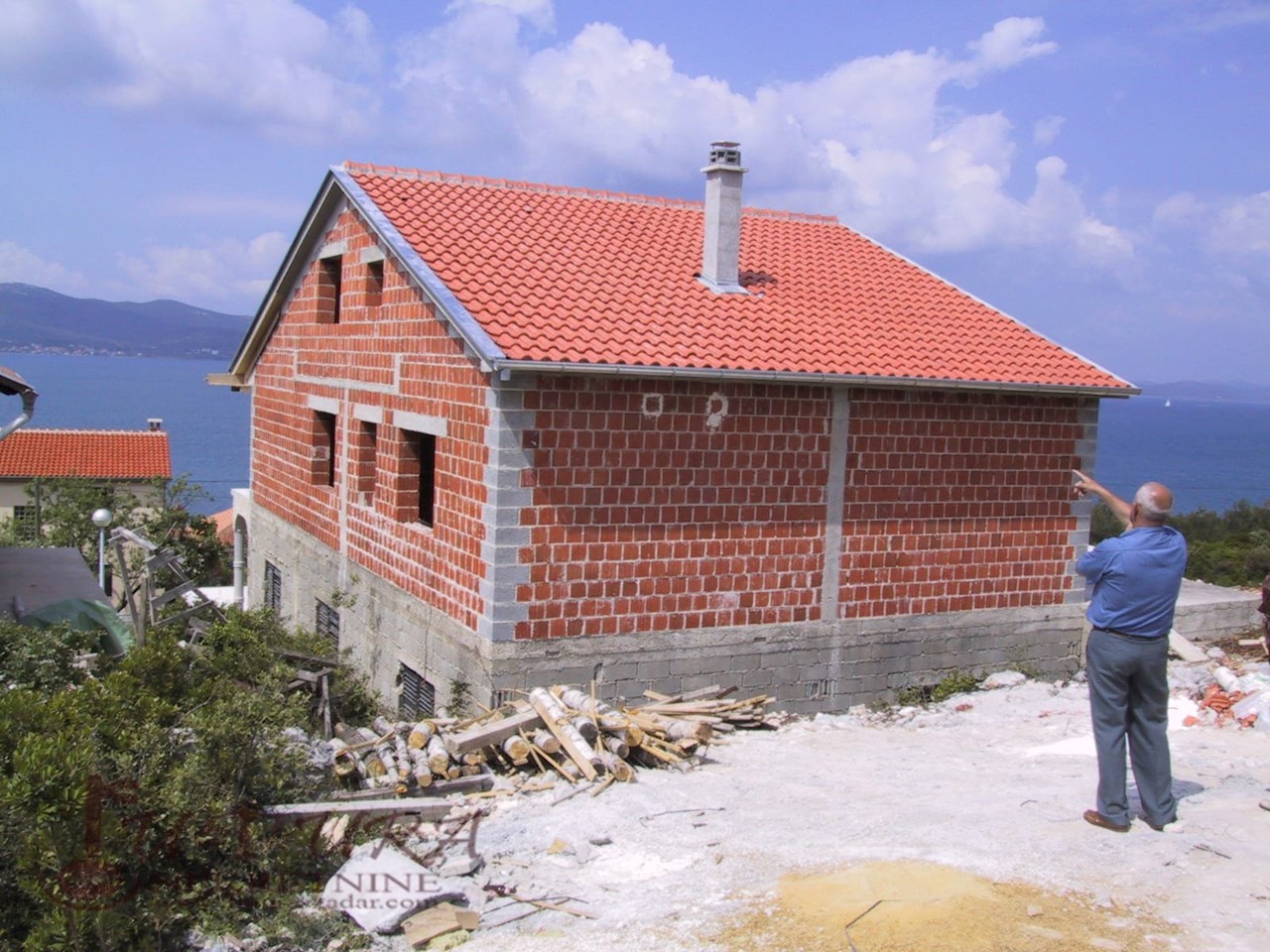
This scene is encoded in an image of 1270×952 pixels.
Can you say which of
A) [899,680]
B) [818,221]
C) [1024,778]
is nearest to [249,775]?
[1024,778]

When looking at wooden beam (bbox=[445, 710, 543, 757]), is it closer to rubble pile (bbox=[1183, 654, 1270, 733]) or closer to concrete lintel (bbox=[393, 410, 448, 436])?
concrete lintel (bbox=[393, 410, 448, 436])

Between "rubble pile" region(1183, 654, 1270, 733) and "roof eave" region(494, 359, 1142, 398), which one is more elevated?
"roof eave" region(494, 359, 1142, 398)

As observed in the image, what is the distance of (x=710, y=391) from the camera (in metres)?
12.5

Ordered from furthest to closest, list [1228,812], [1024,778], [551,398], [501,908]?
1. [551,398]
2. [1024,778]
3. [1228,812]
4. [501,908]

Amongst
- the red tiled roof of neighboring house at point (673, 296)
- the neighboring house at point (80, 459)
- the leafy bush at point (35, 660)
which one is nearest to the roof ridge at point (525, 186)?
the red tiled roof of neighboring house at point (673, 296)

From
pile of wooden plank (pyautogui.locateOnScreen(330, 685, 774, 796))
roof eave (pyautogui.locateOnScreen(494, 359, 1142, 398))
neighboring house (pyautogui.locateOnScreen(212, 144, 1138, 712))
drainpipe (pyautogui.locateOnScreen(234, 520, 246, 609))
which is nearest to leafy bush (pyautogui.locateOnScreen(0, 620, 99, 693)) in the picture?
pile of wooden plank (pyautogui.locateOnScreen(330, 685, 774, 796))

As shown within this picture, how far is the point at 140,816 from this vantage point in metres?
7.12

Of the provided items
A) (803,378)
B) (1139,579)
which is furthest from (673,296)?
(1139,579)

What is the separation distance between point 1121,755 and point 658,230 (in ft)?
32.7

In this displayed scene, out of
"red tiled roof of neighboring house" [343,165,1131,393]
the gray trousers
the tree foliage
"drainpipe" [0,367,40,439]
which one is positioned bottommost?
the tree foliage

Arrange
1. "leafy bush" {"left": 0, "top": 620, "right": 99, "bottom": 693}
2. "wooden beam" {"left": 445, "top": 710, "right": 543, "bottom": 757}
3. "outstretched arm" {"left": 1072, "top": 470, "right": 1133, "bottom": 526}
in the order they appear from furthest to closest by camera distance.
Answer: "wooden beam" {"left": 445, "top": 710, "right": 543, "bottom": 757}
"leafy bush" {"left": 0, "top": 620, "right": 99, "bottom": 693}
"outstretched arm" {"left": 1072, "top": 470, "right": 1133, "bottom": 526}

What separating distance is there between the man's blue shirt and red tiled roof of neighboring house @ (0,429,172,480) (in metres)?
36.6

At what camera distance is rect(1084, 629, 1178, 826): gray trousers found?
7492 millimetres

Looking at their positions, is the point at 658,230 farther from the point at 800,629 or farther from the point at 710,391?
the point at 800,629
